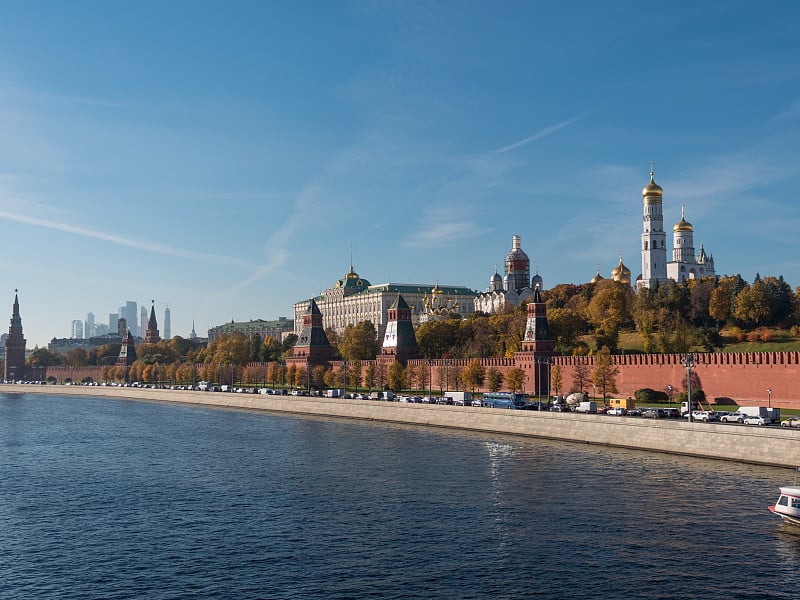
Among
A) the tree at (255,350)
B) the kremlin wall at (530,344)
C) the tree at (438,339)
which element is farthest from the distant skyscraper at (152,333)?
the tree at (438,339)

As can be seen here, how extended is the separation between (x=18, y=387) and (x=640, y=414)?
12505cm

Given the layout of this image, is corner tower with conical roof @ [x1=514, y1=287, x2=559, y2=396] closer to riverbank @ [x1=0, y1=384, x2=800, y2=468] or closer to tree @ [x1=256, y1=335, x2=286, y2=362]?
riverbank @ [x1=0, y1=384, x2=800, y2=468]

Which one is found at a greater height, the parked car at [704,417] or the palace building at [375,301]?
the palace building at [375,301]

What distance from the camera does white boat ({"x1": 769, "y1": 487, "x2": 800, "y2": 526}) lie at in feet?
95.6

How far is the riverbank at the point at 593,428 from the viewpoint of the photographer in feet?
135

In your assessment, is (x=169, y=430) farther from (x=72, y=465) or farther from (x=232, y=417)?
(x=72, y=465)

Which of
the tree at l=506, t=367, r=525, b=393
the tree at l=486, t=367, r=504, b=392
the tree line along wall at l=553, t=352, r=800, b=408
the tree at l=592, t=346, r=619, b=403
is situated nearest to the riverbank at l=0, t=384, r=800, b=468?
the tree at l=506, t=367, r=525, b=393

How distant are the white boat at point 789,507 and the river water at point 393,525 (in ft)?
1.80

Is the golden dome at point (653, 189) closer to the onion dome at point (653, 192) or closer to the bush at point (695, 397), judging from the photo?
the onion dome at point (653, 192)

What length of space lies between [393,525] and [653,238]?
105m

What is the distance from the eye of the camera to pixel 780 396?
57.9 m

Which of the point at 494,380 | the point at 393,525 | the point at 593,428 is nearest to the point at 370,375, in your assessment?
the point at 494,380

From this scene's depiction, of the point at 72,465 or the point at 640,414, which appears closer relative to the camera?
the point at 72,465

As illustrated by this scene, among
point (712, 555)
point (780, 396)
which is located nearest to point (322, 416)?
point (780, 396)
